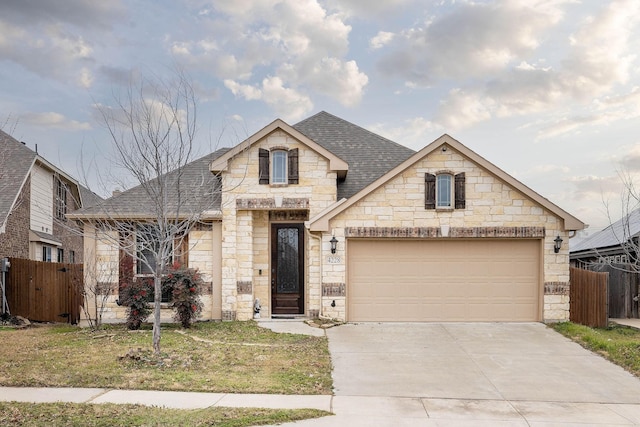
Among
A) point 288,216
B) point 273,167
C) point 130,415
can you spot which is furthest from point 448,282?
point 130,415

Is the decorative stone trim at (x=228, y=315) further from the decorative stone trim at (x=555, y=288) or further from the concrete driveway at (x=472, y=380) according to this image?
the decorative stone trim at (x=555, y=288)

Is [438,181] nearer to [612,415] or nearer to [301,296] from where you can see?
[301,296]

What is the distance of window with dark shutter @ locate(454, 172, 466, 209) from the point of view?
1390 cm

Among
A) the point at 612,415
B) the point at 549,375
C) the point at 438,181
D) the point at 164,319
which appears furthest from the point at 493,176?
A: the point at 164,319

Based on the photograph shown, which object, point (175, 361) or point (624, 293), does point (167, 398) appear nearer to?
point (175, 361)

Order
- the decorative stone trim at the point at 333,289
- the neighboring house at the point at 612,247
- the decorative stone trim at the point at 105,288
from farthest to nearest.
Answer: the neighboring house at the point at 612,247 < the decorative stone trim at the point at 105,288 < the decorative stone trim at the point at 333,289

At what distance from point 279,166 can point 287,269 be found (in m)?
3.05

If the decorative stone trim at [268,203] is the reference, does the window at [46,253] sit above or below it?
below

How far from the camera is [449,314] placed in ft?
45.8

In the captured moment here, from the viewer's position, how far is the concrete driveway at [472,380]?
6.62 metres

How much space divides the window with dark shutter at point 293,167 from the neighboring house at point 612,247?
30.4 feet

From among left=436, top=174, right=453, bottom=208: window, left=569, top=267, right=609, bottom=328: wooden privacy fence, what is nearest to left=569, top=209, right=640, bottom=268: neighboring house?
A: left=569, top=267, right=609, bottom=328: wooden privacy fence

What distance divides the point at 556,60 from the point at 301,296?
397 inches

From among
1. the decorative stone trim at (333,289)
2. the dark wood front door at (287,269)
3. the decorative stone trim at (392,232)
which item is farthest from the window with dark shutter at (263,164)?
the decorative stone trim at (333,289)
